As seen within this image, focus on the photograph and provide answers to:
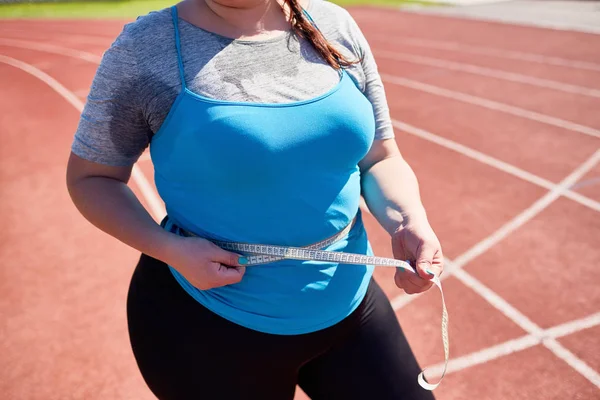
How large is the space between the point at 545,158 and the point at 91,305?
14.8 feet

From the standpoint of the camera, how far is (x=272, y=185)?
1155mm

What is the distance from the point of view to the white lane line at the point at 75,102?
4113 mm

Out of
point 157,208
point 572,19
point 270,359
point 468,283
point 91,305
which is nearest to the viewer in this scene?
point 270,359

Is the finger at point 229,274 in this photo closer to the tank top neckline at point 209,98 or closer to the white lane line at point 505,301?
the tank top neckline at point 209,98

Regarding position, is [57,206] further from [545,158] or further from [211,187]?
[545,158]

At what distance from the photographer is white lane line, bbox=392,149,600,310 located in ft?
11.6

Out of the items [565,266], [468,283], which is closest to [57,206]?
[468,283]

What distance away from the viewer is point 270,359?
1288 mm

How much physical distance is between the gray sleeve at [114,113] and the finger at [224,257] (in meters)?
0.34

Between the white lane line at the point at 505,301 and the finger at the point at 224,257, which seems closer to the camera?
the finger at the point at 224,257

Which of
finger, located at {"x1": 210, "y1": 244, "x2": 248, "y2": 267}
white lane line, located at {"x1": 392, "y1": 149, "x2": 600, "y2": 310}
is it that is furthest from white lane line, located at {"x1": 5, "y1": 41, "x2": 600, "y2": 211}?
finger, located at {"x1": 210, "y1": 244, "x2": 248, "y2": 267}

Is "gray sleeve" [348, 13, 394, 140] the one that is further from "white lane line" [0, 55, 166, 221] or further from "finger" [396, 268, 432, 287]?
"white lane line" [0, 55, 166, 221]

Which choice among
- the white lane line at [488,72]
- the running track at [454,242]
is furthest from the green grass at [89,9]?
the white lane line at [488,72]

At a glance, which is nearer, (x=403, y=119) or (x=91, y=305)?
(x=91, y=305)
